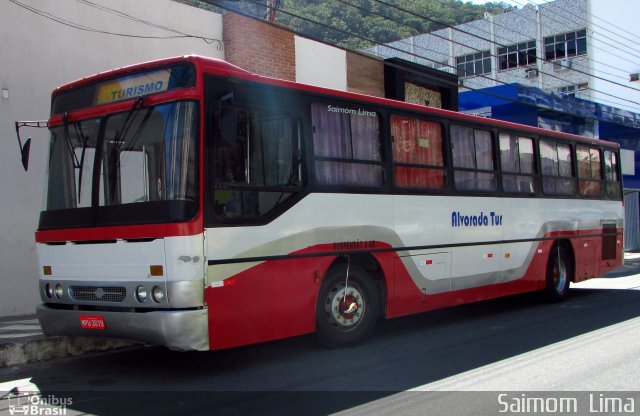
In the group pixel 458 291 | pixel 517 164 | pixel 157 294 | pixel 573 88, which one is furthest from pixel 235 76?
pixel 573 88

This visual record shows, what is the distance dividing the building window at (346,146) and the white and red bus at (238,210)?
2 cm

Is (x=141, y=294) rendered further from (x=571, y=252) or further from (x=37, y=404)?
(x=571, y=252)

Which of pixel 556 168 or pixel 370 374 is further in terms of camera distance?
pixel 556 168

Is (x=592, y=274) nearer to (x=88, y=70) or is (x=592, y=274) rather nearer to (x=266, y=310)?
(x=266, y=310)

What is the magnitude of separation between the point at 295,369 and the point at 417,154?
3.64 meters

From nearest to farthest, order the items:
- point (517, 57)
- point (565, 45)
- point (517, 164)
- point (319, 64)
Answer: point (517, 164)
point (319, 64)
point (565, 45)
point (517, 57)

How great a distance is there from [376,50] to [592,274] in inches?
1768

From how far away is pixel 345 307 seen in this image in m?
7.47

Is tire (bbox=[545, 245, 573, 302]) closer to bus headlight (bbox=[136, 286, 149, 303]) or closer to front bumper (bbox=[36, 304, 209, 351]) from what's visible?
front bumper (bbox=[36, 304, 209, 351])

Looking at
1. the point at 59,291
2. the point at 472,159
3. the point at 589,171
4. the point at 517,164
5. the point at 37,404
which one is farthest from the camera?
the point at 589,171

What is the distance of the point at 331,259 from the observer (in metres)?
7.27

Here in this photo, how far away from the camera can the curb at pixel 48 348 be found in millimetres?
6887

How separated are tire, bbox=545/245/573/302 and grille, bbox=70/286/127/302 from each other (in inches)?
321

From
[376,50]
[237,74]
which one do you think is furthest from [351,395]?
[376,50]
